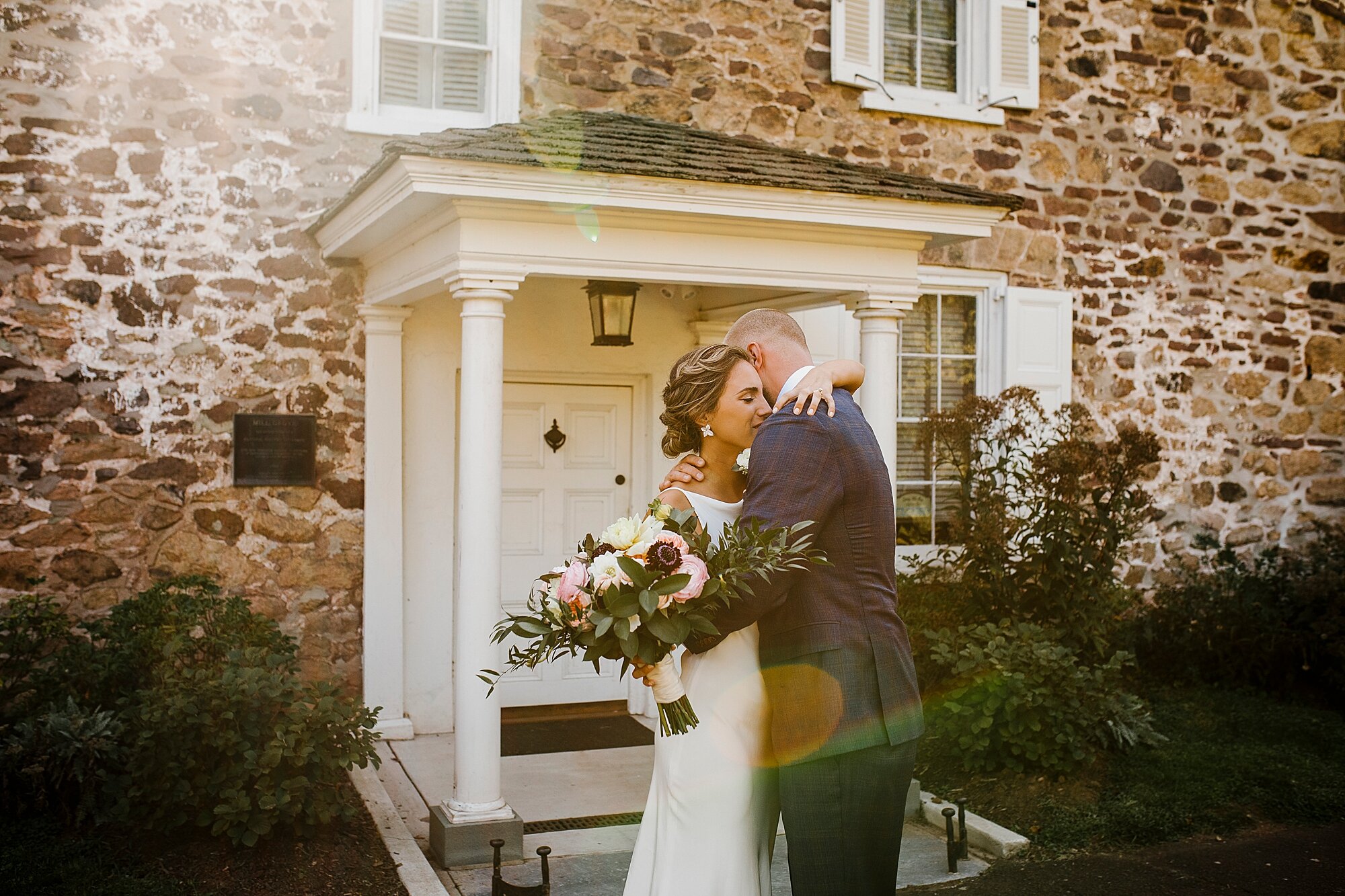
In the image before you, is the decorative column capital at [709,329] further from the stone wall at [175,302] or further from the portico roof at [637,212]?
the stone wall at [175,302]

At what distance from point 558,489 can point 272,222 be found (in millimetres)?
2313

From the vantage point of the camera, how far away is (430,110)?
6.75m

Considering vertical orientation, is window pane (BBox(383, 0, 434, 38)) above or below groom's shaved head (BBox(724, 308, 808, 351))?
above

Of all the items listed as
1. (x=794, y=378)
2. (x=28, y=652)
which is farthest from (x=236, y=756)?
(x=794, y=378)

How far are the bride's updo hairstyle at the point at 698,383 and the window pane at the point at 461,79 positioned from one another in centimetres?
441

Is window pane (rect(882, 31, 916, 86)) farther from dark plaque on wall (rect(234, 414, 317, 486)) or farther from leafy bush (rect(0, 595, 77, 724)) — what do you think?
leafy bush (rect(0, 595, 77, 724))

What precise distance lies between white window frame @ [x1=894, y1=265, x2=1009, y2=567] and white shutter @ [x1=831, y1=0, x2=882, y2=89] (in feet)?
4.52

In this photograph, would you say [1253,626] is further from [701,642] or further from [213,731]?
[213,731]

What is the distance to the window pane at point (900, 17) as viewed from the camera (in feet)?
26.5

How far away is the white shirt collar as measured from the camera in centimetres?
303

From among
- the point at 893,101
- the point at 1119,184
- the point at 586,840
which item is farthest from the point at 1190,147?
the point at 586,840

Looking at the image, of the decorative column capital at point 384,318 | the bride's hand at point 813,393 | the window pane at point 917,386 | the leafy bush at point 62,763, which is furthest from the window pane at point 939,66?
the leafy bush at point 62,763

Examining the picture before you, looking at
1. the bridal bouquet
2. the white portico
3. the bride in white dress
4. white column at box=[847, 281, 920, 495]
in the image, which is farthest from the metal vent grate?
the bridal bouquet

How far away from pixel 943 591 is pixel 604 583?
4644 mm
